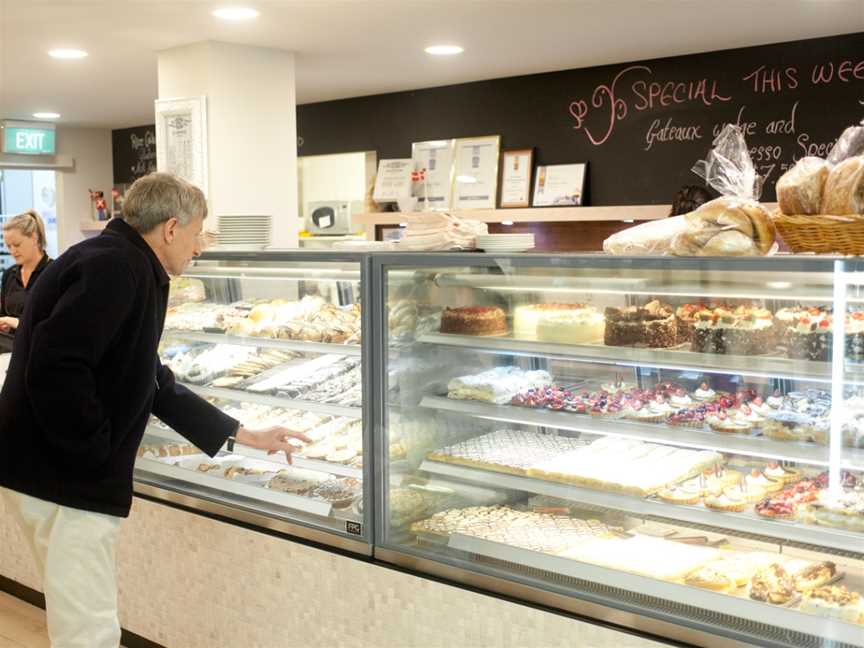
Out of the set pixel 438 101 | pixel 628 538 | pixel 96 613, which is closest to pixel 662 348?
pixel 628 538

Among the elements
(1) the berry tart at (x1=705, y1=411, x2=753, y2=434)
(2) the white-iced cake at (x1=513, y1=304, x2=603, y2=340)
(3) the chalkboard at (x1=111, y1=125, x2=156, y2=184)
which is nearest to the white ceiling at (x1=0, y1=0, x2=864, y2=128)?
(2) the white-iced cake at (x1=513, y1=304, x2=603, y2=340)

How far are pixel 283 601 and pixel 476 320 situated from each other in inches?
48.1

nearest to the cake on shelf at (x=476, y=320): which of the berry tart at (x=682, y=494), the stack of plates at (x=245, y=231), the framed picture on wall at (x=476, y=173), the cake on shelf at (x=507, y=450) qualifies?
the cake on shelf at (x=507, y=450)

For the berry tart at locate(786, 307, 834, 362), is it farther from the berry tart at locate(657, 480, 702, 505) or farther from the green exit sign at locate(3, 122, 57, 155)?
the green exit sign at locate(3, 122, 57, 155)

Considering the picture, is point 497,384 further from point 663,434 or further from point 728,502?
point 728,502

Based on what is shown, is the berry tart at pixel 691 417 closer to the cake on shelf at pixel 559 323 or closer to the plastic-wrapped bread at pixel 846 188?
the cake on shelf at pixel 559 323

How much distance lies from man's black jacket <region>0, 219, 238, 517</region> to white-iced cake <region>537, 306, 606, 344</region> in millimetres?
1219

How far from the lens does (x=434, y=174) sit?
7.51 metres

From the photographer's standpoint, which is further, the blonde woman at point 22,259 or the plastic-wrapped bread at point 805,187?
the blonde woman at point 22,259

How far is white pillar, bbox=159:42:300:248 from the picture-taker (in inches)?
218

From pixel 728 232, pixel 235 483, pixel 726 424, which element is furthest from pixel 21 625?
pixel 728 232

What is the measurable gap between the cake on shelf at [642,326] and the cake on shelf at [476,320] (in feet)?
1.32

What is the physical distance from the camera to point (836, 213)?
243cm

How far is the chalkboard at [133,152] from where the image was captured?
10188 millimetres
